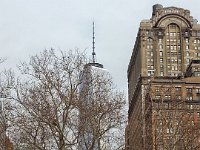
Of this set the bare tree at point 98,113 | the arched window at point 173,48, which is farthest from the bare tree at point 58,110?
the arched window at point 173,48

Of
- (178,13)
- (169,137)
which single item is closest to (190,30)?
(178,13)

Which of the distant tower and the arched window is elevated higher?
the arched window

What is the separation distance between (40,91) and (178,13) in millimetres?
146082

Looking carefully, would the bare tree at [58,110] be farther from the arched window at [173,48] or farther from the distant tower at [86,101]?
the arched window at [173,48]

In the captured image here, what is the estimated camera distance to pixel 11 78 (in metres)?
38.6

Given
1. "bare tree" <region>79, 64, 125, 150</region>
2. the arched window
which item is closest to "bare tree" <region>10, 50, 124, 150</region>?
"bare tree" <region>79, 64, 125, 150</region>

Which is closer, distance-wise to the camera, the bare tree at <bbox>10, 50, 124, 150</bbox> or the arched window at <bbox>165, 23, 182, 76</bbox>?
the bare tree at <bbox>10, 50, 124, 150</bbox>

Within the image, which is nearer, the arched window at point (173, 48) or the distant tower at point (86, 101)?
the distant tower at point (86, 101)

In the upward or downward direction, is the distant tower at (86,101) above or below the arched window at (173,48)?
below

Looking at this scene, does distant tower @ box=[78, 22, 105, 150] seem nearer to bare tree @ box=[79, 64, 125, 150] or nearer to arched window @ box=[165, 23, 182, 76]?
bare tree @ box=[79, 64, 125, 150]

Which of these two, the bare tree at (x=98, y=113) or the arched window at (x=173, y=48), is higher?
the arched window at (x=173, y=48)

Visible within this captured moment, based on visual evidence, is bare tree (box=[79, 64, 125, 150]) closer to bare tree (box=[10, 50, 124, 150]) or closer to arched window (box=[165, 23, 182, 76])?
bare tree (box=[10, 50, 124, 150])

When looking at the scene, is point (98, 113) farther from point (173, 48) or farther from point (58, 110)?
point (173, 48)

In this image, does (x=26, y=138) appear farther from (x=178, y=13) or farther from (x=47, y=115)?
(x=178, y=13)
